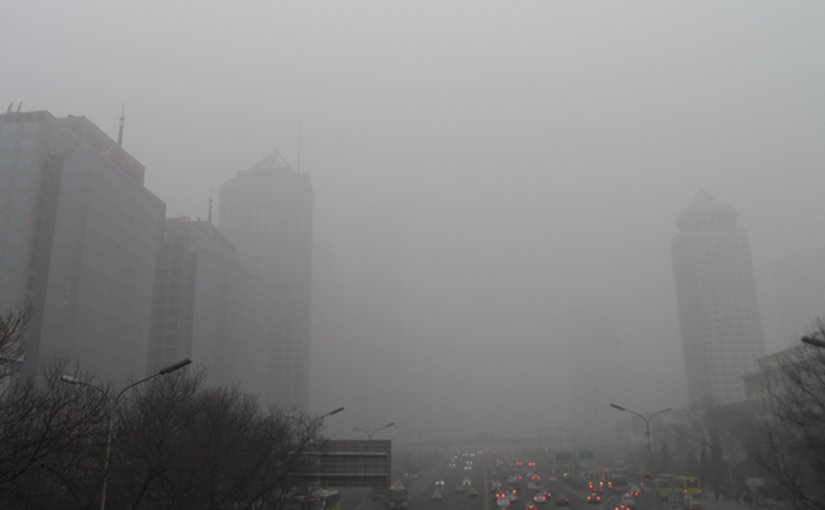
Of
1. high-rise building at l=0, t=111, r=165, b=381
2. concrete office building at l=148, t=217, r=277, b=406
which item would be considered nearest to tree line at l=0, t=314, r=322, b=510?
high-rise building at l=0, t=111, r=165, b=381

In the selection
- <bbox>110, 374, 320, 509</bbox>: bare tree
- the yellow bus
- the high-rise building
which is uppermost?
the high-rise building

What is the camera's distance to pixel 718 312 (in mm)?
179375

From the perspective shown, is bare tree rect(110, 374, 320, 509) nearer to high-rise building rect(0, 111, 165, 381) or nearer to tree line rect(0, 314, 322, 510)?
tree line rect(0, 314, 322, 510)

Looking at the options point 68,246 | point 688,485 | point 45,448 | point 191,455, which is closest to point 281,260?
point 68,246

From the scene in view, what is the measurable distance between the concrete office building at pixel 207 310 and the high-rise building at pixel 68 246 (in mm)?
22774

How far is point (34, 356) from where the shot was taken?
279 ft

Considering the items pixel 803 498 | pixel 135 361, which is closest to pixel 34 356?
pixel 135 361

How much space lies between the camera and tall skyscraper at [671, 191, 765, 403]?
172m

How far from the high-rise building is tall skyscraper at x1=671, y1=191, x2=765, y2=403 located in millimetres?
125890

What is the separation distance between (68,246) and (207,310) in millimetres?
45824

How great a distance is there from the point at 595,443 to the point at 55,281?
5695 inches

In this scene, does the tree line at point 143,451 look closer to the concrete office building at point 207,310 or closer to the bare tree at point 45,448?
the bare tree at point 45,448

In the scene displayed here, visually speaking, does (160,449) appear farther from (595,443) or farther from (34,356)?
(595,443)

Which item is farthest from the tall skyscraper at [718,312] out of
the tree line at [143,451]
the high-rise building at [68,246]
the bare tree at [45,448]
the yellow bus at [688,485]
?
the bare tree at [45,448]
